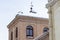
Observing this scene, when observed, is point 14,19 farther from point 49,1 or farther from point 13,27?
point 49,1

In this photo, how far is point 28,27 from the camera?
37.4 metres

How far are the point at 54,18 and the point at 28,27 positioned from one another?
16445 millimetres

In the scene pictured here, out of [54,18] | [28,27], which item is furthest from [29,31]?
[54,18]

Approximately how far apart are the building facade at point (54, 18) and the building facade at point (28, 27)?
14.9 m

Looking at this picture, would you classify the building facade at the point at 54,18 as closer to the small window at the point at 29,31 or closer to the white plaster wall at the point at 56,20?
the white plaster wall at the point at 56,20

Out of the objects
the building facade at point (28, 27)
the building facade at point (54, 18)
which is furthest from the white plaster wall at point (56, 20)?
the building facade at point (28, 27)

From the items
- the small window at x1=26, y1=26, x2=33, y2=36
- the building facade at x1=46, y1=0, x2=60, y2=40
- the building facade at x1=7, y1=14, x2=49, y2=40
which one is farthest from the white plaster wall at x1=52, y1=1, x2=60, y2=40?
the small window at x1=26, y1=26, x2=33, y2=36

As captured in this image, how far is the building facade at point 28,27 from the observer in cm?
3650

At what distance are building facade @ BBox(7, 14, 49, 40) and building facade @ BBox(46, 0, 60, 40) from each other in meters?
14.9

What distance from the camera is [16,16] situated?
122 feet

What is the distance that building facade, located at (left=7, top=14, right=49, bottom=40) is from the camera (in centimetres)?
3650

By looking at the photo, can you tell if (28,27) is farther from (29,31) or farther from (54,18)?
(54,18)

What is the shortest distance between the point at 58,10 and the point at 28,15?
16545 mm

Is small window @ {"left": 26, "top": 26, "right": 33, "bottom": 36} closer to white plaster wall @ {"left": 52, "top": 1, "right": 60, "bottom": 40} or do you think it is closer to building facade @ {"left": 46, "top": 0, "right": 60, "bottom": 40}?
building facade @ {"left": 46, "top": 0, "right": 60, "bottom": 40}
